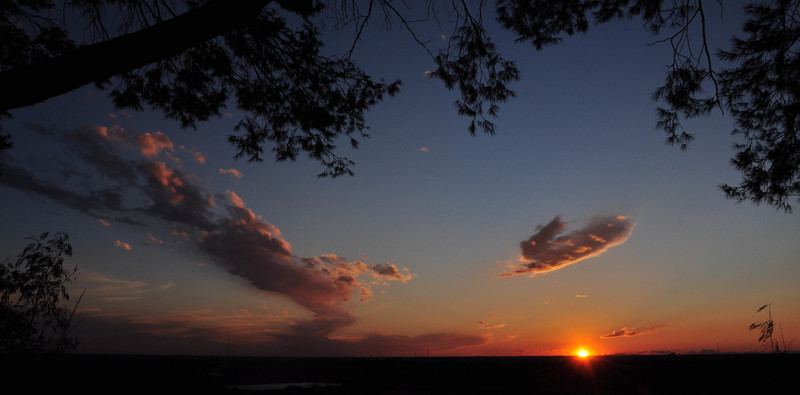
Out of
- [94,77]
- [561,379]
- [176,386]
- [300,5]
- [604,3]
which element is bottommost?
[561,379]

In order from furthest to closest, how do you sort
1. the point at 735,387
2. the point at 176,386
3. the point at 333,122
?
the point at 735,387 → the point at 333,122 → the point at 176,386

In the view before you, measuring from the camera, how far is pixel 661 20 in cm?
680

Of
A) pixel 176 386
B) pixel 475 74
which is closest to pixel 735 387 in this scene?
pixel 475 74

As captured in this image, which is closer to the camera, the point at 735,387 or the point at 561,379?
the point at 735,387

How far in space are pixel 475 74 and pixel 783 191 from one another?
6.37 m

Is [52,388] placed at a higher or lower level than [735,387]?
higher

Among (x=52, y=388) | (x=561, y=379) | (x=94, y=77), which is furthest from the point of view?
(x=561, y=379)

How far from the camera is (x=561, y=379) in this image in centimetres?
4497

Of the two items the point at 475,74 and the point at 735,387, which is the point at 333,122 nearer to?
the point at 475,74

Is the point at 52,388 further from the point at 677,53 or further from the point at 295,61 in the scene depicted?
the point at 677,53

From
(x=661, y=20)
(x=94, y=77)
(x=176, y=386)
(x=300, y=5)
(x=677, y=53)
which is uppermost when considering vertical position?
(x=661, y=20)

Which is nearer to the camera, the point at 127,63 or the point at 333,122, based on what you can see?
the point at 127,63

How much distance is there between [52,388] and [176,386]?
2.10 meters

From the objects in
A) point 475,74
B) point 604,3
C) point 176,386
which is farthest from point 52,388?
point 604,3
